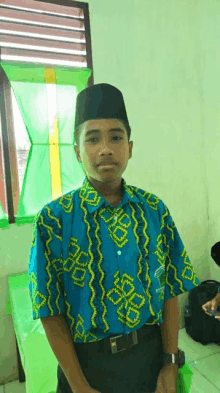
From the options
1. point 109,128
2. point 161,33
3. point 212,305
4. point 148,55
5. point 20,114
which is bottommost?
point 212,305

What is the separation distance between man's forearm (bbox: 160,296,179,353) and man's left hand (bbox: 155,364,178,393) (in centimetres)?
4

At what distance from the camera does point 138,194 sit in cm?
86

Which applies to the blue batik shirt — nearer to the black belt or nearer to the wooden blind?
the black belt

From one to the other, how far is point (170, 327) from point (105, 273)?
1.00 ft

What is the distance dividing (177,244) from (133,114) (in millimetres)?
1741

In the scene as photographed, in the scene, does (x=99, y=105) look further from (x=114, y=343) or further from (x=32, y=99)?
(x=32, y=99)

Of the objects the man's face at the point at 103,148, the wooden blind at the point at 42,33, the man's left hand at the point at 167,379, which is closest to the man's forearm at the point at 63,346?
the man's left hand at the point at 167,379

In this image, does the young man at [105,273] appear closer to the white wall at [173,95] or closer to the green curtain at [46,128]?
the green curtain at [46,128]

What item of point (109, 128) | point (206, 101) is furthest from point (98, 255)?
point (206, 101)

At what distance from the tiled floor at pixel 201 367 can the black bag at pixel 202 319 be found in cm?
6

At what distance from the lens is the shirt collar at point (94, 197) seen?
0.77 metres

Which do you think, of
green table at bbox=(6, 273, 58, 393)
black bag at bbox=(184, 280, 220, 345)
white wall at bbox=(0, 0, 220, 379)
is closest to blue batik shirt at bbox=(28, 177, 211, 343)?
green table at bbox=(6, 273, 58, 393)

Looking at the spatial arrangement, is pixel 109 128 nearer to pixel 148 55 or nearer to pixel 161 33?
pixel 148 55

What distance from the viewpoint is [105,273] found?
0.72 meters
